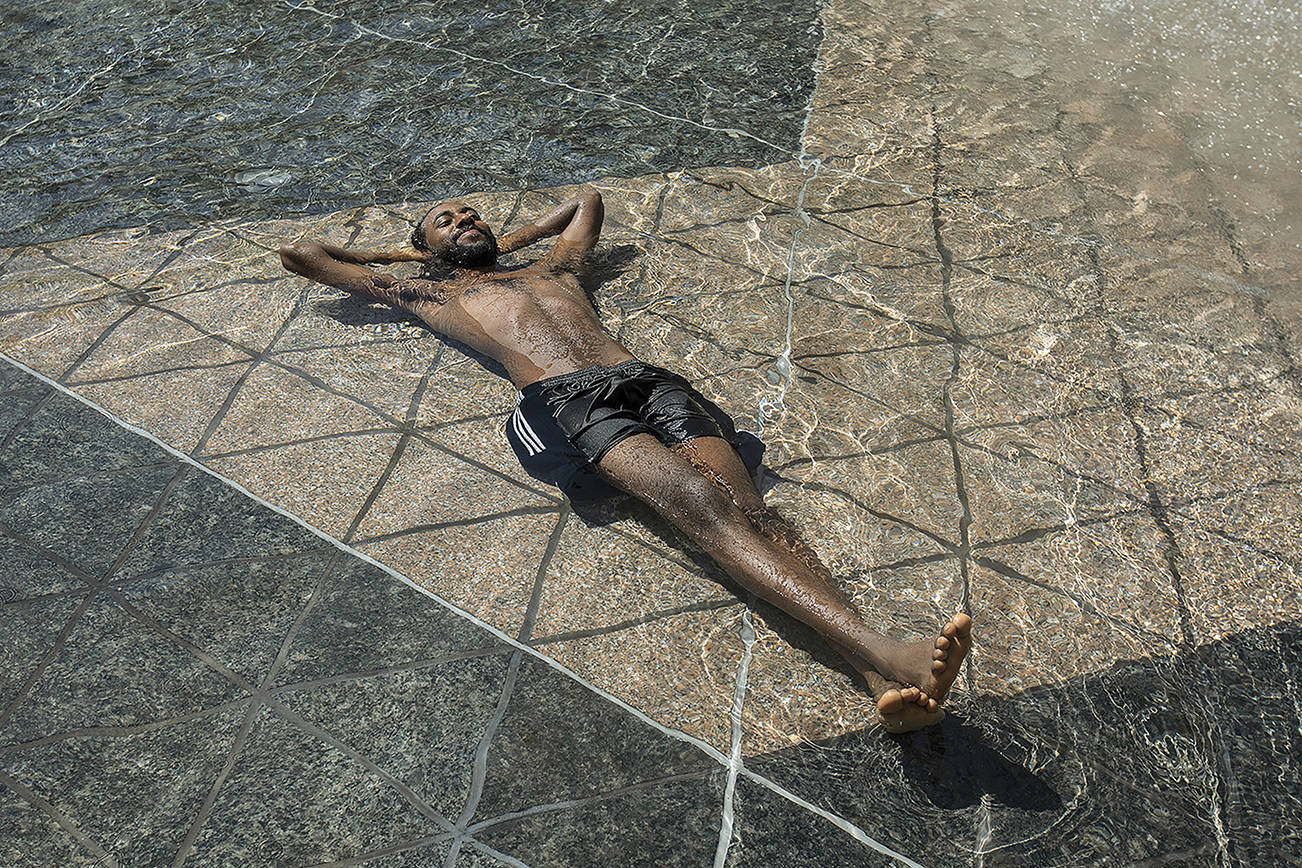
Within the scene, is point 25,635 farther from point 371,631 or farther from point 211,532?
point 371,631

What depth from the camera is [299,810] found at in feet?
8.71

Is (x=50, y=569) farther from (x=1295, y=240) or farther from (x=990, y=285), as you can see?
(x=1295, y=240)

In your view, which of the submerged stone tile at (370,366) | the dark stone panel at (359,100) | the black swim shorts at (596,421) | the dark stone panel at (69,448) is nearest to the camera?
the black swim shorts at (596,421)

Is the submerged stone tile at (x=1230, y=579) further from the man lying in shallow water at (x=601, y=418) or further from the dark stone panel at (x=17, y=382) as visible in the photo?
the dark stone panel at (x=17, y=382)

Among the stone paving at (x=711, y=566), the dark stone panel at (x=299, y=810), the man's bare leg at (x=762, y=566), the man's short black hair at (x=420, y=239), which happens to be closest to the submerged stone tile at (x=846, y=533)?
the stone paving at (x=711, y=566)

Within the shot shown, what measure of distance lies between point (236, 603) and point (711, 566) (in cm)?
139

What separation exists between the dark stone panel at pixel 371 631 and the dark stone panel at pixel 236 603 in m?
0.07

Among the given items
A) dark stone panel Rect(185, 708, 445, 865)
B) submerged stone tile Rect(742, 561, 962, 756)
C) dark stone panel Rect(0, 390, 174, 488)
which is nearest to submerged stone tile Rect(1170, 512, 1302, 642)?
submerged stone tile Rect(742, 561, 962, 756)

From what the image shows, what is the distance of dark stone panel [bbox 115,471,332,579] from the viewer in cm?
336

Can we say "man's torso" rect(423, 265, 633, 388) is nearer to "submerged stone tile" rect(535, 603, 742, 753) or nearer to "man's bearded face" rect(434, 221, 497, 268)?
"man's bearded face" rect(434, 221, 497, 268)

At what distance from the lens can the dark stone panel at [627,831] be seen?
8.36 ft

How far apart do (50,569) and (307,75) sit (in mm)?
4114

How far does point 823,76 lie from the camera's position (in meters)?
6.39

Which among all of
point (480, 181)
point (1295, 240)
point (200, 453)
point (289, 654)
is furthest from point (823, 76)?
point (289, 654)
